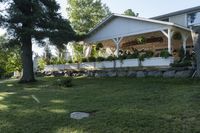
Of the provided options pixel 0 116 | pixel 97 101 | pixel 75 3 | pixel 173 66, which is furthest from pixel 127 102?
pixel 75 3

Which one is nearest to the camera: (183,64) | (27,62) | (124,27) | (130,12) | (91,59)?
(183,64)

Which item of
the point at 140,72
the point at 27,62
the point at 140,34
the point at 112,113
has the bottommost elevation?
the point at 112,113

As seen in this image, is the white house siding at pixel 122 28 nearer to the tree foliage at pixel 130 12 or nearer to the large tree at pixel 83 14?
the large tree at pixel 83 14

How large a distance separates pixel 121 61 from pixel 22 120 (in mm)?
13203

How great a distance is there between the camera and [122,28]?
76.1ft

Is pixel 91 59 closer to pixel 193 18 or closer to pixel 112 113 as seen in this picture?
pixel 193 18

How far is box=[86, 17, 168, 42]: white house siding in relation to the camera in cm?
2099

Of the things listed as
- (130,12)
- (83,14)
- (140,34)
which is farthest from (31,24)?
(130,12)

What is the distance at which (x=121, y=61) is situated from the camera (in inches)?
850

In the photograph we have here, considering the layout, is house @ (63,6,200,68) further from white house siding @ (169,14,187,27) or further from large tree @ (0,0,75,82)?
large tree @ (0,0,75,82)

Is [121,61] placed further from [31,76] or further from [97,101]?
[97,101]

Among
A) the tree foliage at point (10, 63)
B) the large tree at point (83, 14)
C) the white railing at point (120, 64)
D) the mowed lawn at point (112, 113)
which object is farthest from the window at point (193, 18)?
the tree foliage at point (10, 63)

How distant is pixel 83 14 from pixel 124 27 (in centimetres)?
1819

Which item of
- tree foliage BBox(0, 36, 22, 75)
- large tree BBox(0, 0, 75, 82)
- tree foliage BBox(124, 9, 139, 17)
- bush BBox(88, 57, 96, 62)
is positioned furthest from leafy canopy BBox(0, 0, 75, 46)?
tree foliage BBox(124, 9, 139, 17)
